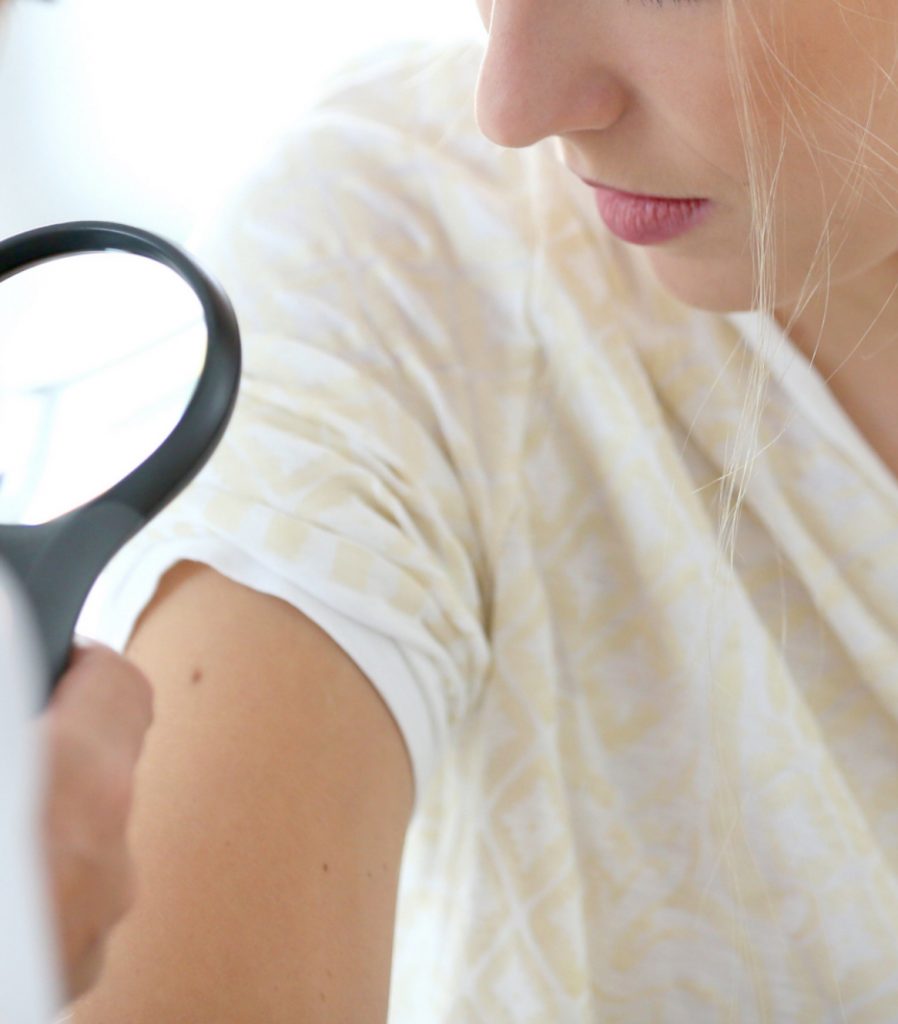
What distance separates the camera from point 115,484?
358 millimetres

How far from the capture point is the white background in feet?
3.87

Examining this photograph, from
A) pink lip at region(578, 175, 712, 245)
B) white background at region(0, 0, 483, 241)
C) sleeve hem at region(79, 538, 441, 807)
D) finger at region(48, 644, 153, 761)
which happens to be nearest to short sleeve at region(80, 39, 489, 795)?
sleeve hem at region(79, 538, 441, 807)

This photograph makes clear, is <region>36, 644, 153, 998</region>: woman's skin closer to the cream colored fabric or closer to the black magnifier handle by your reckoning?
the black magnifier handle

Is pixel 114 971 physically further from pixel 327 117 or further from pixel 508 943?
pixel 327 117

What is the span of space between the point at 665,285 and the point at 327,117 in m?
0.28

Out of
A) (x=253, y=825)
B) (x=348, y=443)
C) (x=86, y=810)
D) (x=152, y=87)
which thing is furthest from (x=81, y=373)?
(x=152, y=87)

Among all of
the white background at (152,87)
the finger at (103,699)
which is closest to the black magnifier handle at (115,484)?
the finger at (103,699)

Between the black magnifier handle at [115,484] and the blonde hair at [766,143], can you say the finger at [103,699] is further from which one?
the blonde hair at [766,143]

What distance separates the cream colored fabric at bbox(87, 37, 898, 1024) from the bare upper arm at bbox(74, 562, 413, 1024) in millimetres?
27

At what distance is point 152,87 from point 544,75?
2.81ft

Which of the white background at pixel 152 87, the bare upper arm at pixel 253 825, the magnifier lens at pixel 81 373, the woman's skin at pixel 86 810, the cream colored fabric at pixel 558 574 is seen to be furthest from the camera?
the white background at pixel 152 87

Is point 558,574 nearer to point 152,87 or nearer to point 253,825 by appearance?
point 253,825

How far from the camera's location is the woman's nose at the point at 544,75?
0.50 m

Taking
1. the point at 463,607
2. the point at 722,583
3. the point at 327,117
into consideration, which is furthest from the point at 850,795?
the point at 327,117
